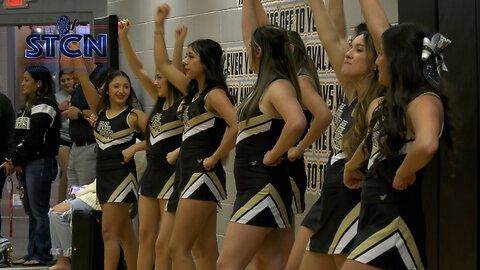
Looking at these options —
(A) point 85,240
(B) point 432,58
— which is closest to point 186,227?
(A) point 85,240

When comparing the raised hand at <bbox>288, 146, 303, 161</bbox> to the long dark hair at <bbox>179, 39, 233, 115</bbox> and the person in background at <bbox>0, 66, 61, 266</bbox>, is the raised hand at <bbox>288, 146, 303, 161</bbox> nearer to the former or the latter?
the long dark hair at <bbox>179, 39, 233, 115</bbox>

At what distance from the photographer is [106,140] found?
19.2 ft

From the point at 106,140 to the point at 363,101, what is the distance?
114 inches

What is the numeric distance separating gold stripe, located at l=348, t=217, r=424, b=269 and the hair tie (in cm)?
49

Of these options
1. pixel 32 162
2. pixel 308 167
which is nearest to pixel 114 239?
pixel 308 167

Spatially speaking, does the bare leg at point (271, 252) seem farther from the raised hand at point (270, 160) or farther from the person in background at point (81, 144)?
the person in background at point (81, 144)

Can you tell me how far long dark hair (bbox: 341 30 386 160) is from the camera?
3277 mm

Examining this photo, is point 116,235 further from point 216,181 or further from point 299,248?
point 299,248

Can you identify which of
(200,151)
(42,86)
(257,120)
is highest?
(42,86)

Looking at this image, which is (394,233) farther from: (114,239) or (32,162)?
(32,162)

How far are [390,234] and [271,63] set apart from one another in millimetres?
1326

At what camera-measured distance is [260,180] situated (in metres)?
4.02

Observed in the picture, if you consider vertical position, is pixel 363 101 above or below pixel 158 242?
above

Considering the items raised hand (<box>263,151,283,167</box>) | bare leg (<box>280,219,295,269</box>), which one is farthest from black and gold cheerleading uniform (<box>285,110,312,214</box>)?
raised hand (<box>263,151,283,167</box>)
